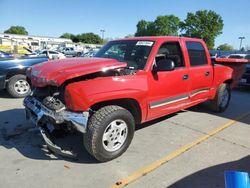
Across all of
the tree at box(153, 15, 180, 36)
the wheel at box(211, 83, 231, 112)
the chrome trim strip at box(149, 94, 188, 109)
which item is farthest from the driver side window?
the tree at box(153, 15, 180, 36)

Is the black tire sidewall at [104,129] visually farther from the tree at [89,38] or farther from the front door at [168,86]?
Result: the tree at [89,38]

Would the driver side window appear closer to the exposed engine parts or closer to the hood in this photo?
the hood

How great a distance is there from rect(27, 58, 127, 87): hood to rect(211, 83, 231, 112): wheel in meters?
3.30

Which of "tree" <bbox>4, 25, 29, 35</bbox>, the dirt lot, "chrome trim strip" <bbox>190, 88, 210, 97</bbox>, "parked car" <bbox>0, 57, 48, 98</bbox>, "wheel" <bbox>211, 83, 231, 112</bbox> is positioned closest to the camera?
the dirt lot

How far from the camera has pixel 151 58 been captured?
4094 mm

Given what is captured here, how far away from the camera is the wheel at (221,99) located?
603cm

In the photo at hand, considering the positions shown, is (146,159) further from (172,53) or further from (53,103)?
(172,53)

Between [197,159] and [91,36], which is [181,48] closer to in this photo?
[197,159]

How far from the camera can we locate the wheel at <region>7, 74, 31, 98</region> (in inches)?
279

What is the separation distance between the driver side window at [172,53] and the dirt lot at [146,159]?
1345mm

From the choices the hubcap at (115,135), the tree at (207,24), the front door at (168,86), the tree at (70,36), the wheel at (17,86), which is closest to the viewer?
the hubcap at (115,135)

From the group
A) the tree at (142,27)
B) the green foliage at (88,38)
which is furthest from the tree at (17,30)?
the tree at (142,27)

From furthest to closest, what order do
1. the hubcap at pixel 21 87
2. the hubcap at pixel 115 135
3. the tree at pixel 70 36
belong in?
the tree at pixel 70 36
the hubcap at pixel 21 87
the hubcap at pixel 115 135

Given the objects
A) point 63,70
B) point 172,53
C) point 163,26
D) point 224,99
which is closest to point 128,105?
point 63,70
